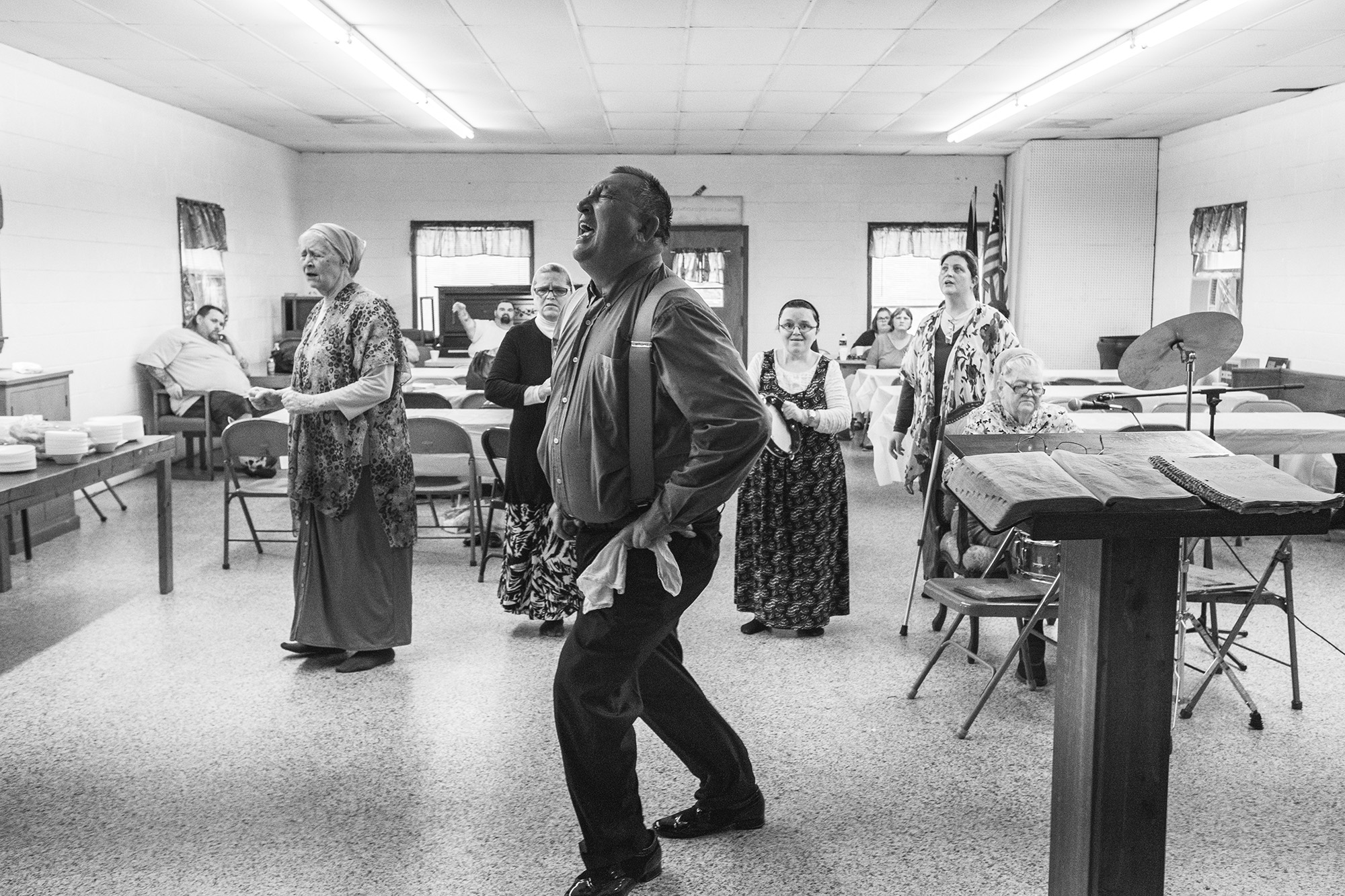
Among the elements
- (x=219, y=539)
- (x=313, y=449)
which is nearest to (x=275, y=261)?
(x=219, y=539)

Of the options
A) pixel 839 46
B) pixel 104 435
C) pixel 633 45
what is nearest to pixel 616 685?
pixel 104 435

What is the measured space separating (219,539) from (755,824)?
463 cm

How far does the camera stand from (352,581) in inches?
161

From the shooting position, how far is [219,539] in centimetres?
657

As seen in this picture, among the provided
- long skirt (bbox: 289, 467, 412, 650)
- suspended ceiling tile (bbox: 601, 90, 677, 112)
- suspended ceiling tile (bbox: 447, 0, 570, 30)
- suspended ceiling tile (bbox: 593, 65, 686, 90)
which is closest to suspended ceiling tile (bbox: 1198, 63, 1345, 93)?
suspended ceiling tile (bbox: 593, 65, 686, 90)

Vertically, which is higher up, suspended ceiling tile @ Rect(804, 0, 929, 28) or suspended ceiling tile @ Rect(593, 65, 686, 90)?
suspended ceiling tile @ Rect(593, 65, 686, 90)

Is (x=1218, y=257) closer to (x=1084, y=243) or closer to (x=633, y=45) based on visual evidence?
(x=1084, y=243)

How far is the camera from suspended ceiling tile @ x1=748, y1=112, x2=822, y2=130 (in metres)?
10.2

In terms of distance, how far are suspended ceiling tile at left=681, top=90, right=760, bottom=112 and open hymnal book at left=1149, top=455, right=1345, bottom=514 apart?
7.67m

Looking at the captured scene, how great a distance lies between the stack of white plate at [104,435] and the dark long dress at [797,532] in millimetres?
2529

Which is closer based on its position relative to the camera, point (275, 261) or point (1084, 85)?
point (1084, 85)

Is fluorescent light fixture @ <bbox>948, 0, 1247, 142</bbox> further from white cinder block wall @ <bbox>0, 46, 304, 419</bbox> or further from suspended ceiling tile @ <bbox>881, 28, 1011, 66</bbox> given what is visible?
white cinder block wall @ <bbox>0, 46, 304, 419</bbox>

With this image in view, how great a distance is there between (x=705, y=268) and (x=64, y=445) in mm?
9711

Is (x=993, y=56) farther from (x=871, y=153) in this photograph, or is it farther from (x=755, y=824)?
(x=755, y=824)
